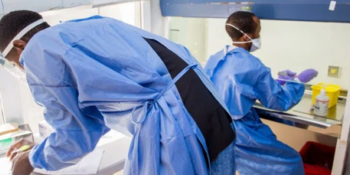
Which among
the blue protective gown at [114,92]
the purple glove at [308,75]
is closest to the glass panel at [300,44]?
the purple glove at [308,75]

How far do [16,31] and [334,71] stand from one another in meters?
1.89

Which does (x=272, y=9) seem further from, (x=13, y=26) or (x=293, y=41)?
(x=13, y=26)

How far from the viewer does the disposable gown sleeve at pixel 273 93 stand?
1.40m

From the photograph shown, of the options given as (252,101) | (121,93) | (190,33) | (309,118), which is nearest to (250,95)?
(252,101)

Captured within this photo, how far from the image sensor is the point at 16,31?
87 centimetres

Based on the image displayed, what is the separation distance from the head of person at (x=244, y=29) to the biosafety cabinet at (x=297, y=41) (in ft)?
0.33

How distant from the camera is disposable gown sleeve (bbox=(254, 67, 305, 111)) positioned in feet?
4.61

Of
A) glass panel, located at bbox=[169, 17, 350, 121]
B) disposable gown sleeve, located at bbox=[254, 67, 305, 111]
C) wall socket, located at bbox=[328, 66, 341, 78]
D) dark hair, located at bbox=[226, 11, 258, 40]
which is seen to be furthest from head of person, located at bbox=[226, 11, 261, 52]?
wall socket, located at bbox=[328, 66, 341, 78]

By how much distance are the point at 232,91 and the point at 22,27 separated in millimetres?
976

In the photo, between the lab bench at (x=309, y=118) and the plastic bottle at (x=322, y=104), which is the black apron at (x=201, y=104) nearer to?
the lab bench at (x=309, y=118)

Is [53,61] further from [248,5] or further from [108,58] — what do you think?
[248,5]

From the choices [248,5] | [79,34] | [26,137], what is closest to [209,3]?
[248,5]

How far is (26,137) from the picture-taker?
4.20 ft

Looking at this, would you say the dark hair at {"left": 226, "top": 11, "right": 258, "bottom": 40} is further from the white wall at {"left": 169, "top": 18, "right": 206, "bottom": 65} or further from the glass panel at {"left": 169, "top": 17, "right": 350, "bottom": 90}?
the white wall at {"left": 169, "top": 18, "right": 206, "bottom": 65}
